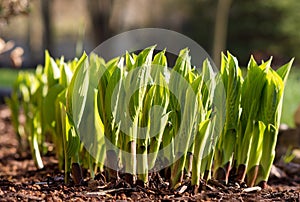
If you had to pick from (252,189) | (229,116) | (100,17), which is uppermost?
(100,17)

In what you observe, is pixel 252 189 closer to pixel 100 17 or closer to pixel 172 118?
pixel 172 118

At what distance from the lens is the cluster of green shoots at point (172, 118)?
6.00 ft

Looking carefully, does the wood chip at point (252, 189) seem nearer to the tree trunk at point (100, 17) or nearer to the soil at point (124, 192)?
the soil at point (124, 192)

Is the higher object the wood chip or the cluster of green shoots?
the cluster of green shoots

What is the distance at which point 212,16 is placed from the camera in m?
17.0

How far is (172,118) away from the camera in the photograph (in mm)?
1874

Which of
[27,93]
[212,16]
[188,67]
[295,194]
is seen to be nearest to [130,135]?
[188,67]

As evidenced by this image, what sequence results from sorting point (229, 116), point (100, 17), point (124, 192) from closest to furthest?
1. point (124, 192)
2. point (229, 116)
3. point (100, 17)

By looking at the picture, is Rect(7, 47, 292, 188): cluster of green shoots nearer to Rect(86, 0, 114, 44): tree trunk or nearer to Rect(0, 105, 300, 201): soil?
Rect(0, 105, 300, 201): soil

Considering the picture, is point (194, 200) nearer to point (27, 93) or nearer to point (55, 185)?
point (55, 185)

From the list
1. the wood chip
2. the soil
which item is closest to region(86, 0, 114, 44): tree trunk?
the soil

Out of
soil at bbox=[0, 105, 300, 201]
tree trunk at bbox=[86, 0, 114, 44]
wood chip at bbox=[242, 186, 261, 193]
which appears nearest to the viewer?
soil at bbox=[0, 105, 300, 201]

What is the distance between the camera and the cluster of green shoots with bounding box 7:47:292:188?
1830 mm

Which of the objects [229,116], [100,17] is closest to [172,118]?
[229,116]
